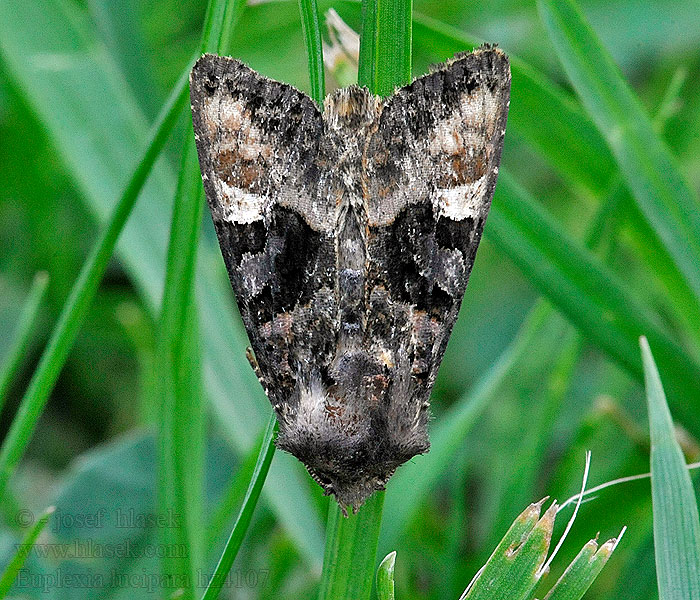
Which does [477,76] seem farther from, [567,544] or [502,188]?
[567,544]

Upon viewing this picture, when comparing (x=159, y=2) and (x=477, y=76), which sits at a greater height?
(x=159, y=2)

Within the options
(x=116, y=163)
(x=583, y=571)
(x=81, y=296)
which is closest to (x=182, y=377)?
(x=81, y=296)

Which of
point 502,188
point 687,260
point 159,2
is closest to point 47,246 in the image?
Result: point 159,2

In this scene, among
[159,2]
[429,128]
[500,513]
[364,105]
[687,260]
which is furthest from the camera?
[159,2]

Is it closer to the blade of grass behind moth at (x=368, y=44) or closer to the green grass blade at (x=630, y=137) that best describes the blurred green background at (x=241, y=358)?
the green grass blade at (x=630, y=137)

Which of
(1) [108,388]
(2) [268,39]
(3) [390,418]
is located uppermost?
(2) [268,39]

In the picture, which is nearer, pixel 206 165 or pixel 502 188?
pixel 206 165
